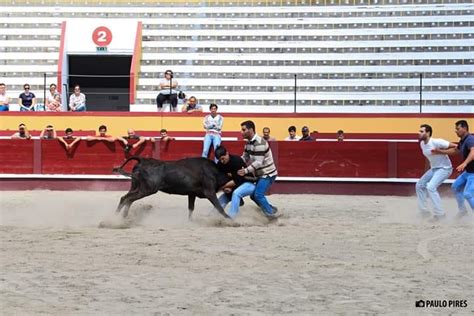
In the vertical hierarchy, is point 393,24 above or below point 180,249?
above

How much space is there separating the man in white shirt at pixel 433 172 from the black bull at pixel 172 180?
7.39ft

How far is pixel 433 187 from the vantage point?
26.0 feet

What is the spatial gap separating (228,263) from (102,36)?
1318cm

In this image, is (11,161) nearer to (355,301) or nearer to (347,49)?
(347,49)

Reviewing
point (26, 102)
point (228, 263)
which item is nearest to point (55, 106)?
point (26, 102)

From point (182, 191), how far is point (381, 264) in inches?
108

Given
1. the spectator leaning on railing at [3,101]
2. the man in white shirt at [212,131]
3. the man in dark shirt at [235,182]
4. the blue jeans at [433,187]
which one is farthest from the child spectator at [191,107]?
the man in dark shirt at [235,182]

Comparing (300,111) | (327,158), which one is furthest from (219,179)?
(300,111)

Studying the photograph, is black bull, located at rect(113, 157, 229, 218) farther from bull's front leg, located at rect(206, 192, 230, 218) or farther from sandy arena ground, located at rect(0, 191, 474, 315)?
sandy arena ground, located at rect(0, 191, 474, 315)

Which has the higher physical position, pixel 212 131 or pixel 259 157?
pixel 212 131

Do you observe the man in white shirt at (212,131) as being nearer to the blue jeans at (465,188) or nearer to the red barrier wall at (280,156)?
the red barrier wall at (280,156)

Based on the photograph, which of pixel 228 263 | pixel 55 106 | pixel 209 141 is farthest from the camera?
pixel 55 106

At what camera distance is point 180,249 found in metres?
5.54

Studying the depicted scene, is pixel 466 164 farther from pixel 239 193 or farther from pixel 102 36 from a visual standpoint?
pixel 102 36
